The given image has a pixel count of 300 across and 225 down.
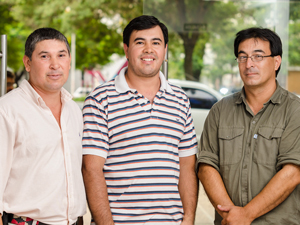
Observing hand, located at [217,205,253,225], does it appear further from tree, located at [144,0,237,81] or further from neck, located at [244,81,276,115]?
tree, located at [144,0,237,81]

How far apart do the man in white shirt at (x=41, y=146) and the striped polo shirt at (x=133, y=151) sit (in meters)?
0.19

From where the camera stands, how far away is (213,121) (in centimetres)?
268

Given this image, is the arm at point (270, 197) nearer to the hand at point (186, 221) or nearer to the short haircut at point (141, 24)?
the hand at point (186, 221)

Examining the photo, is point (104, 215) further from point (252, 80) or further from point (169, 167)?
point (252, 80)

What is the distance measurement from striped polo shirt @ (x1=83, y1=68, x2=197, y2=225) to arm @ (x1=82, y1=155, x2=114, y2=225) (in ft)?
0.19

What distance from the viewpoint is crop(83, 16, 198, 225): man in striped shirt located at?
2424 mm

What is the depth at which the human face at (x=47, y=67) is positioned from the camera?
218 cm

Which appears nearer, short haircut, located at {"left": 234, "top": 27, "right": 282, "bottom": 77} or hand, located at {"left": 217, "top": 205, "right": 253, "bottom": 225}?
hand, located at {"left": 217, "top": 205, "right": 253, "bottom": 225}

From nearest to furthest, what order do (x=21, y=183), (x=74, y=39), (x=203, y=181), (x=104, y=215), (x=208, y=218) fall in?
(x=21, y=183)
(x=104, y=215)
(x=203, y=181)
(x=208, y=218)
(x=74, y=39)

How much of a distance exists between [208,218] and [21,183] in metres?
2.46

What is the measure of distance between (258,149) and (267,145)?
0.06m

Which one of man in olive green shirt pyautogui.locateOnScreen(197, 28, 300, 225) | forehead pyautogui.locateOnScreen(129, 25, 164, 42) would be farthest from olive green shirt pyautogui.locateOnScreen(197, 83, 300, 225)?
forehead pyautogui.locateOnScreen(129, 25, 164, 42)

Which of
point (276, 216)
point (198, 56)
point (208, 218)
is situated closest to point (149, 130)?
point (276, 216)

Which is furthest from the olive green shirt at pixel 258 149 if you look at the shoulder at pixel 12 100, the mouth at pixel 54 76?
the shoulder at pixel 12 100
